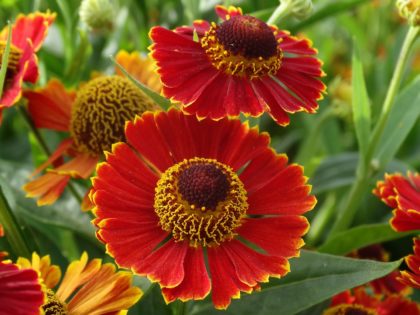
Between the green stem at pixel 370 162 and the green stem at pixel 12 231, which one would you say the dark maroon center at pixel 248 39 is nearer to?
the green stem at pixel 370 162

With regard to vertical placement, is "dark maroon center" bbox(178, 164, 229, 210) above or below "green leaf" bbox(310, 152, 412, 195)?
above

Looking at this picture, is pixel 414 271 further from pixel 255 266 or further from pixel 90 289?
pixel 90 289

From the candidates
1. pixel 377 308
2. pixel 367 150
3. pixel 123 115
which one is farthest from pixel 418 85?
pixel 123 115

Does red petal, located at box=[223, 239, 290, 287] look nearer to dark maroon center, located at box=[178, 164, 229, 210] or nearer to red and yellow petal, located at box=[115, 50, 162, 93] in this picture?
dark maroon center, located at box=[178, 164, 229, 210]

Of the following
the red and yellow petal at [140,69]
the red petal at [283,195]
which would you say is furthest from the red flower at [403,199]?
the red and yellow petal at [140,69]

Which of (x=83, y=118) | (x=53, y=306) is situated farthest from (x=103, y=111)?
(x=53, y=306)

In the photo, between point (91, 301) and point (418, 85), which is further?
point (418, 85)

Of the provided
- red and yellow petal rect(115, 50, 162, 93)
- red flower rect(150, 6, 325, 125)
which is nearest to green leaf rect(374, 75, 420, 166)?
red flower rect(150, 6, 325, 125)

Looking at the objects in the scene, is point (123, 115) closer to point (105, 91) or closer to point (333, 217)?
point (105, 91)
